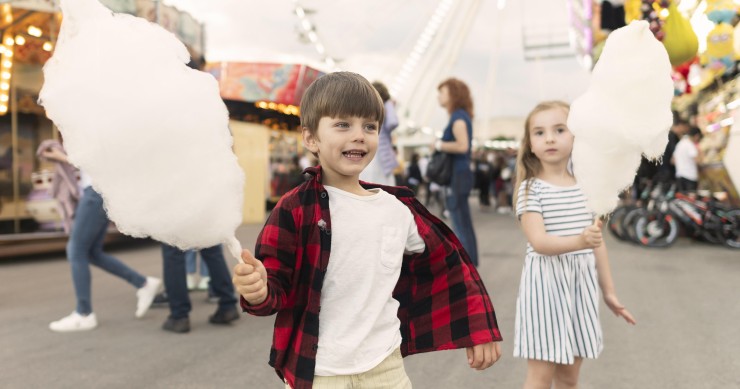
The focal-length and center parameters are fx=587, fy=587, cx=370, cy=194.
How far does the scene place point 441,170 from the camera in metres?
5.38

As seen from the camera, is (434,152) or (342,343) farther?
(434,152)

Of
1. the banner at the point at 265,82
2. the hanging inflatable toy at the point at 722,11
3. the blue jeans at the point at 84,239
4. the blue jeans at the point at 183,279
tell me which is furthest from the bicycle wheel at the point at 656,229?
the banner at the point at 265,82

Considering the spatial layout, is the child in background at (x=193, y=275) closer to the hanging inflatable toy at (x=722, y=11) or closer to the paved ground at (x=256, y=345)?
the paved ground at (x=256, y=345)

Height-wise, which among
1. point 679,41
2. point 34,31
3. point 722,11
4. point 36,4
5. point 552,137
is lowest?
point 552,137

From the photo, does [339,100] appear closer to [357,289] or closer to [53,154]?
[357,289]

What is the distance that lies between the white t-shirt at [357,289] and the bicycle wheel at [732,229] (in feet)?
24.0

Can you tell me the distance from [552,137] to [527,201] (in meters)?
0.24

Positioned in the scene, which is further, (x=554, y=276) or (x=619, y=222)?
(x=619, y=222)

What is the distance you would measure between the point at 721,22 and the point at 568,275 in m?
6.13

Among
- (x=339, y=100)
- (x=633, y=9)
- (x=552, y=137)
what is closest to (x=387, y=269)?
(x=339, y=100)

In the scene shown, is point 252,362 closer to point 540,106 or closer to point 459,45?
point 540,106

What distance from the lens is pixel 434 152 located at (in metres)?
5.58

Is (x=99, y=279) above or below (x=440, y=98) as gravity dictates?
below

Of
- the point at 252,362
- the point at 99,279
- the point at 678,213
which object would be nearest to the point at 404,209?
the point at 252,362
